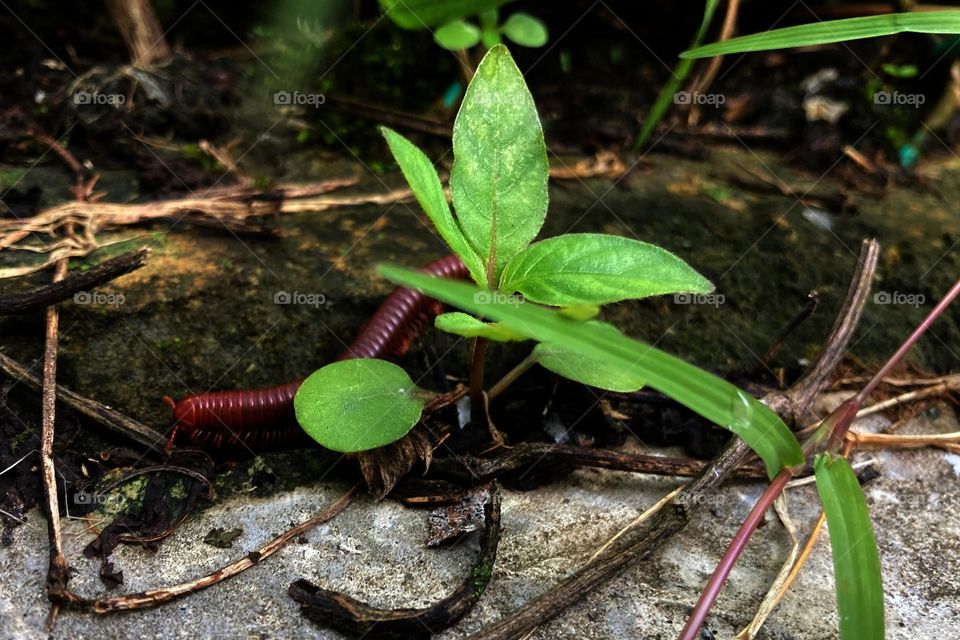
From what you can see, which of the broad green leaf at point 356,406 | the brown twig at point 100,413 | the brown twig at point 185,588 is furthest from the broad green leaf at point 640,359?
the brown twig at point 100,413

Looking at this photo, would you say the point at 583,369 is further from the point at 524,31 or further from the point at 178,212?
the point at 524,31

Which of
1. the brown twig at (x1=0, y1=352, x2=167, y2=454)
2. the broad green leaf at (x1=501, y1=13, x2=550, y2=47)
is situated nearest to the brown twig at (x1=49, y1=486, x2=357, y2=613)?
the brown twig at (x1=0, y1=352, x2=167, y2=454)

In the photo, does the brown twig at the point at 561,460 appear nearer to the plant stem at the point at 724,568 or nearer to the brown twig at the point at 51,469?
the plant stem at the point at 724,568

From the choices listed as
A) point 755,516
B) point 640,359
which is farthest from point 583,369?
point 640,359

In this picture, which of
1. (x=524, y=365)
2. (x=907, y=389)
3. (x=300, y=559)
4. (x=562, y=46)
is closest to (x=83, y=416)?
(x=300, y=559)

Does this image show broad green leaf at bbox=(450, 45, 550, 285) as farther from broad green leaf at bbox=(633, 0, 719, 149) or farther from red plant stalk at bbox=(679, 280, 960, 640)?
broad green leaf at bbox=(633, 0, 719, 149)
